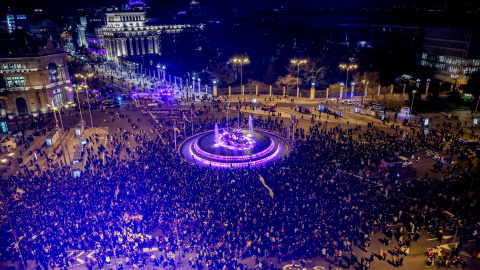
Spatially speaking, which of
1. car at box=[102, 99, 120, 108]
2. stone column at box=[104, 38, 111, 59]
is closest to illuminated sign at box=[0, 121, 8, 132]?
car at box=[102, 99, 120, 108]

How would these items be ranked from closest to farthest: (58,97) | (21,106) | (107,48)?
(21,106)
(58,97)
(107,48)

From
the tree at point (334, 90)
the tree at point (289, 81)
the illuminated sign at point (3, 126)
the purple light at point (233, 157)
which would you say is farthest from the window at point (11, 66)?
the tree at point (334, 90)

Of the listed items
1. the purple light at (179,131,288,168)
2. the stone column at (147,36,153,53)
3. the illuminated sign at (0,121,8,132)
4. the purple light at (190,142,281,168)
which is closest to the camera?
the purple light at (190,142,281,168)

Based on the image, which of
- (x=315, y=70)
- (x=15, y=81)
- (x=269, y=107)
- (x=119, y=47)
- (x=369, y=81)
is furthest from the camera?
(x=119, y=47)

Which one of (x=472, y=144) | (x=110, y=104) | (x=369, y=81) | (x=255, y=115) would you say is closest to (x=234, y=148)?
(x=255, y=115)

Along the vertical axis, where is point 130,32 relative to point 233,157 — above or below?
above

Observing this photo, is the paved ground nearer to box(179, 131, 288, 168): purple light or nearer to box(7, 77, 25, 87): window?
box(179, 131, 288, 168): purple light

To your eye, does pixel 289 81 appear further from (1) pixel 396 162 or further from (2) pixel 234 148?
(1) pixel 396 162
